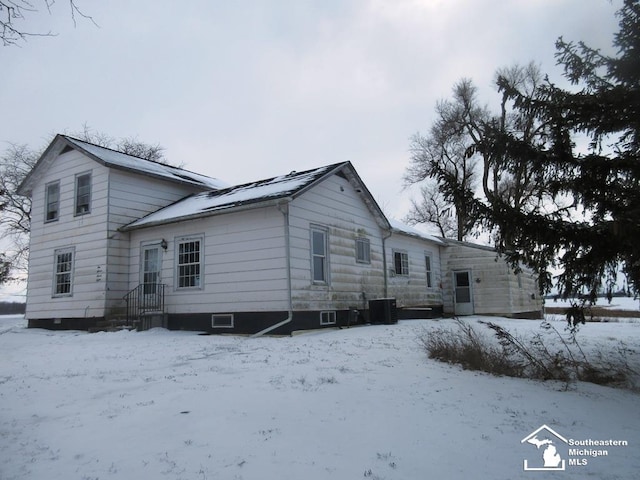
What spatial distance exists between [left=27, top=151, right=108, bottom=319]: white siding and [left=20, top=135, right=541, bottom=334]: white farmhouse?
0.19ft

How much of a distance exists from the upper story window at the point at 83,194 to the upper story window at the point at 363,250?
916 centimetres

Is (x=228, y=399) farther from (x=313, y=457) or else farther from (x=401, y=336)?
(x=401, y=336)

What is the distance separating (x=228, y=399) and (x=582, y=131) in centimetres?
642

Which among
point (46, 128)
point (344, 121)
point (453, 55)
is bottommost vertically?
point (453, 55)

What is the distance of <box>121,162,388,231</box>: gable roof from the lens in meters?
12.2

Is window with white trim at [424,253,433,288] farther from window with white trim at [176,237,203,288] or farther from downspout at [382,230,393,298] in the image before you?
window with white trim at [176,237,203,288]

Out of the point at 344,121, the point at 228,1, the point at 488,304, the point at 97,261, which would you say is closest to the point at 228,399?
the point at 228,1

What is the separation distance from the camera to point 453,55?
9195 mm

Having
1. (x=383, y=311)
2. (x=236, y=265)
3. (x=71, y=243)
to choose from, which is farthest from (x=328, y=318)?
(x=71, y=243)

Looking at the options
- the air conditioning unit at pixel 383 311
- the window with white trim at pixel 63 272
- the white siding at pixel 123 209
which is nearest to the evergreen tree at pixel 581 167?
the air conditioning unit at pixel 383 311

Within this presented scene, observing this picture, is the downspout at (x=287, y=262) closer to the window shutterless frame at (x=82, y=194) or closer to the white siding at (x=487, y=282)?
the window shutterless frame at (x=82, y=194)

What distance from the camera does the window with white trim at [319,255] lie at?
13234mm

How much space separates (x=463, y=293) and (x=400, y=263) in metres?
4.64

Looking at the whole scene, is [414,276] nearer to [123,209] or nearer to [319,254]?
[319,254]
